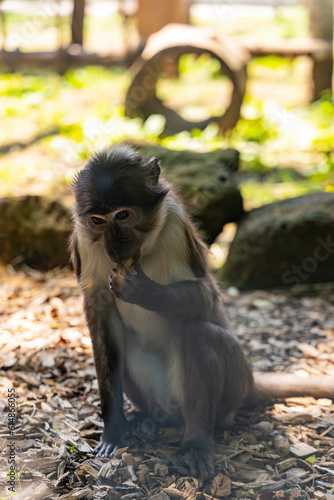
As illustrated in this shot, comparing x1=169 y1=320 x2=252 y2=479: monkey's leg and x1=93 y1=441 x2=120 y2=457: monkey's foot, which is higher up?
x1=169 y1=320 x2=252 y2=479: monkey's leg

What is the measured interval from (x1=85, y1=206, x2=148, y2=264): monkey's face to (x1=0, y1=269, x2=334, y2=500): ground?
1288mm

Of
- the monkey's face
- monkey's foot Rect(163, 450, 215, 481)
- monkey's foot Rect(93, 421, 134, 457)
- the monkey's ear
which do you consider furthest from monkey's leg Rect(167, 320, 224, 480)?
the monkey's ear

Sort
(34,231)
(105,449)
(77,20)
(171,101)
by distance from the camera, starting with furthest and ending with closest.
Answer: (77,20) → (171,101) → (34,231) → (105,449)

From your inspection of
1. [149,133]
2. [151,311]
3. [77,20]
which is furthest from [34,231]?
[77,20]

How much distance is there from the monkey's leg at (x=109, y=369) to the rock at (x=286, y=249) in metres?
2.78

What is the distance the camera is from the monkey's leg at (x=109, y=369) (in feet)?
13.2

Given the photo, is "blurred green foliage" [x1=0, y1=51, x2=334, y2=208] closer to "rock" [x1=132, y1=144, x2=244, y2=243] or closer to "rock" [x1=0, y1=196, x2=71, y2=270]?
"rock" [x1=0, y1=196, x2=71, y2=270]

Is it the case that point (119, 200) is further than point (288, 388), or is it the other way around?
point (288, 388)

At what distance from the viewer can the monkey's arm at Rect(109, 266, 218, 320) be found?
3678mm

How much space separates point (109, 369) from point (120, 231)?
0.99 m

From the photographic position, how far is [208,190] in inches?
267

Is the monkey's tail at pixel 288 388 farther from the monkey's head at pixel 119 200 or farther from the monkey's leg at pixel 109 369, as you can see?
A: the monkey's head at pixel 119 200

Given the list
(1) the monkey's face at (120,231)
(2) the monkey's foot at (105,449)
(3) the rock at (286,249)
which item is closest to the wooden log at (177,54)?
(3) the rock at (286,249)

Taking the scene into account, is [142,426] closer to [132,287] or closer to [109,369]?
[109,369]
